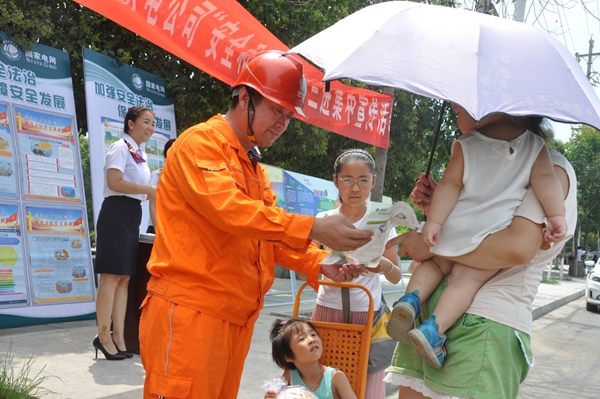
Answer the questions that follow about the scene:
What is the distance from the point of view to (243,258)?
8.43 feet

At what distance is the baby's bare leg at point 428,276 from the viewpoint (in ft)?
8.30

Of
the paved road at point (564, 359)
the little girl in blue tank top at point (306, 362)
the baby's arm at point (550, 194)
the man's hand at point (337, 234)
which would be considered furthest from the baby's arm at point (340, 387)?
the paved road at point (564, 359)

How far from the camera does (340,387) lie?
3.24 meters

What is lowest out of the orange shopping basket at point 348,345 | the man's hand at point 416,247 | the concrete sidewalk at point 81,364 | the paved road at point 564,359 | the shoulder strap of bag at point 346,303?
the paved road at point 564,359

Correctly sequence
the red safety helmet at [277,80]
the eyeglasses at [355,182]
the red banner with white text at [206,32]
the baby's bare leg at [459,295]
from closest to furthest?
the baby's bare leg at [459,295] → the red safety helmet at [277,80] → the eyeglasses at [355,182] → the red banner with white text at [206,32]

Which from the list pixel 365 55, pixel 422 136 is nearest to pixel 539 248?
pixel 365 55

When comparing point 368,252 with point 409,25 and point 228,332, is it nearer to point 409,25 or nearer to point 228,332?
point 228,332

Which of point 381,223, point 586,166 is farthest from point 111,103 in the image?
point 586,166

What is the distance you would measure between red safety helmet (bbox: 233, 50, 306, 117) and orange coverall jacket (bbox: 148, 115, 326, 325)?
0.23m

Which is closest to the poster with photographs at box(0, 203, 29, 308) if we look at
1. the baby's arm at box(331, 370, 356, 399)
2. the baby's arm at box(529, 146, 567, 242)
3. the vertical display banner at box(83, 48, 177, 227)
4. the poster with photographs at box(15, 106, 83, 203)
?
the poster with photographs at box(15, 106, 83, 203)

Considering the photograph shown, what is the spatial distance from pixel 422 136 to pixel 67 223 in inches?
414

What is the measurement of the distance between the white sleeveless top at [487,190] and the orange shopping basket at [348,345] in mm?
1059

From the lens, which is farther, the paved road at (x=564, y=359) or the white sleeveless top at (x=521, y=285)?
the paved road at (x=564, y=359)

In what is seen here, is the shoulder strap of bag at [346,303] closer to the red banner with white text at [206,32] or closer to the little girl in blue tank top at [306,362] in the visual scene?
the little girl in blue tank top at [306,362]
